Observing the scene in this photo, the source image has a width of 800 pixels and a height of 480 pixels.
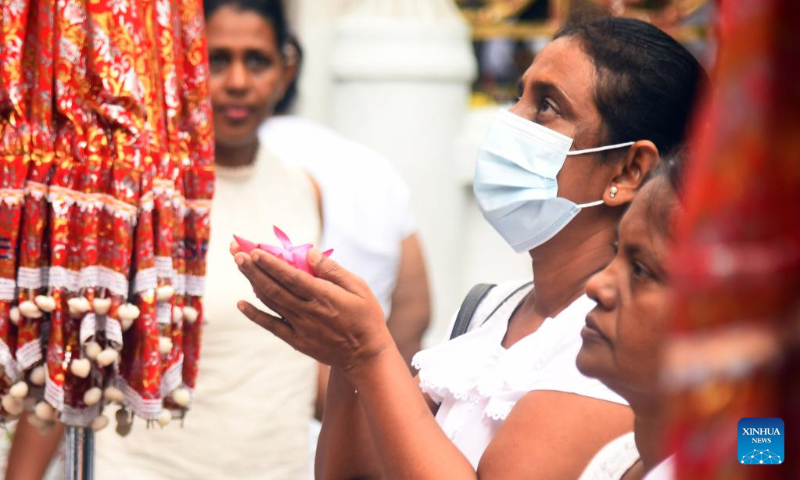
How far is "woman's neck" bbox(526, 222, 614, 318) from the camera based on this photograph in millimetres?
2068

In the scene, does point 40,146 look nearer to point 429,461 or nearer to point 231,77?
point 429,461

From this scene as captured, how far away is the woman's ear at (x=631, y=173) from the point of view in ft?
6.75

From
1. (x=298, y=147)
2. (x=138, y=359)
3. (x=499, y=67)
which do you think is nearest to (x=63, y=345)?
(x=138, y=359)

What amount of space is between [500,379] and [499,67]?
449 centimetres

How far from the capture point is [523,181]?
2.22 metres

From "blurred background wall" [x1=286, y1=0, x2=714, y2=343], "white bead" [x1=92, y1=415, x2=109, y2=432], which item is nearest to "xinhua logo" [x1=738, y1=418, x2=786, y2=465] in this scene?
"white bead" [x1=92, y1=415, x2=109, y2=432]

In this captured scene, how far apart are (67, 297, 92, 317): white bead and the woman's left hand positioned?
297mm

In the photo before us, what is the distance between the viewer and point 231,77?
135 inches

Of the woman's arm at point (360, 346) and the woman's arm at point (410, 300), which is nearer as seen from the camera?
the woman's arm at point (360, 346)

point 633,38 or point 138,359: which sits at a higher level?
point 633,38

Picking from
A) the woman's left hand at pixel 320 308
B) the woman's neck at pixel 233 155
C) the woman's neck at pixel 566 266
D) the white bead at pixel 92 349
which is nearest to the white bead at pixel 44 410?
the white bead at pixel 92 349

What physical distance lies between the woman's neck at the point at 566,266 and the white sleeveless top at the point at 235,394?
113cm

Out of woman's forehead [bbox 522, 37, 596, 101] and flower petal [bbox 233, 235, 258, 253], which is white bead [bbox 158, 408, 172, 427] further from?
woman's forehead [bbox 522, 37, 596, 101]

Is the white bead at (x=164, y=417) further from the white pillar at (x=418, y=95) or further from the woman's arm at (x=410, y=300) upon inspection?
the white pillar at (x=418, y=95)
